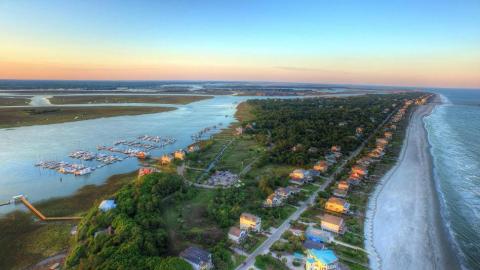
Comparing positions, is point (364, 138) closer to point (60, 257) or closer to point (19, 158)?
point (60, 257)

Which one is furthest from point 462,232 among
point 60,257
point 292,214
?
point 60,257

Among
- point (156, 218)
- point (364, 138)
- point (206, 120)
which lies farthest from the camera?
point (206, 120)

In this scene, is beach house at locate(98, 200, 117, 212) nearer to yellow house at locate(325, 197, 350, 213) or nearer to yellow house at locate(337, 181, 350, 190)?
yellow house at locate(325, 197, 350, 213)

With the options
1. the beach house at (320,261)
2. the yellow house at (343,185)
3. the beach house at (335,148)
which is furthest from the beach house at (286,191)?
the beach house at (335,148)

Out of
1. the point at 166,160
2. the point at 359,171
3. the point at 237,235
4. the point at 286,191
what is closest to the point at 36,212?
the point at 166,160

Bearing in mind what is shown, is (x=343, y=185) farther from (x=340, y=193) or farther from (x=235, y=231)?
(x=235, y=231)

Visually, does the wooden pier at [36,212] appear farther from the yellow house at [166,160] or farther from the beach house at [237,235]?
the yellow house at [166,160]
